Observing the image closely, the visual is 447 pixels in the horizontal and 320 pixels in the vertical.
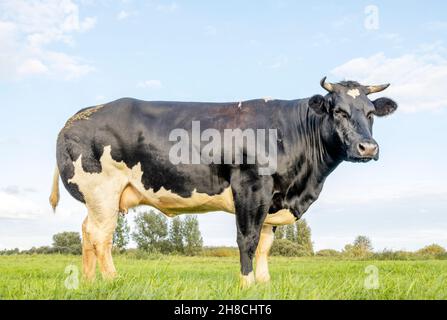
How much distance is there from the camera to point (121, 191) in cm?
884

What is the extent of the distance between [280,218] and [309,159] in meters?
1.11

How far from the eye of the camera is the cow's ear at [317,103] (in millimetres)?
8359

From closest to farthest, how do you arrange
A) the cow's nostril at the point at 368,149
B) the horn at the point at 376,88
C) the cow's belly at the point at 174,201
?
the cow's nostril at the point at 368,149 < the cow's belly at the point at 174,201 < the horn at the point at 376,88

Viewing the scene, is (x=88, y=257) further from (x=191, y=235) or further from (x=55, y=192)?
(x=191, y=235)

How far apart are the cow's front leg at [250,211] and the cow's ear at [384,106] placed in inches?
103

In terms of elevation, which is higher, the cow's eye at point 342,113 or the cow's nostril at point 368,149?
the cow's eye at point 342,113

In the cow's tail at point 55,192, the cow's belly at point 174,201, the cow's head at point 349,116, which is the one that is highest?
the cow's head at point 349,116

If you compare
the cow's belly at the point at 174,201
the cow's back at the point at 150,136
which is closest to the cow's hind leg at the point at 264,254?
the cow's belly at the point at 174,201

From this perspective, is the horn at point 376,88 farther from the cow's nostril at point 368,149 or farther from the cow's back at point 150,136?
the cow's back at point 150,136

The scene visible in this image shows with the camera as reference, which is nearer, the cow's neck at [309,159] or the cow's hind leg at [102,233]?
the cow's neck at [309,159]

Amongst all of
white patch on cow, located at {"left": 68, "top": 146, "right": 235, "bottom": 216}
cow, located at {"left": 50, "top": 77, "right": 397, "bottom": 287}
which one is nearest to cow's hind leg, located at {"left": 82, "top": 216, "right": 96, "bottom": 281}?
cow, located at {"left": 50, "top": 77, "right": 397, "bottom": 287}
